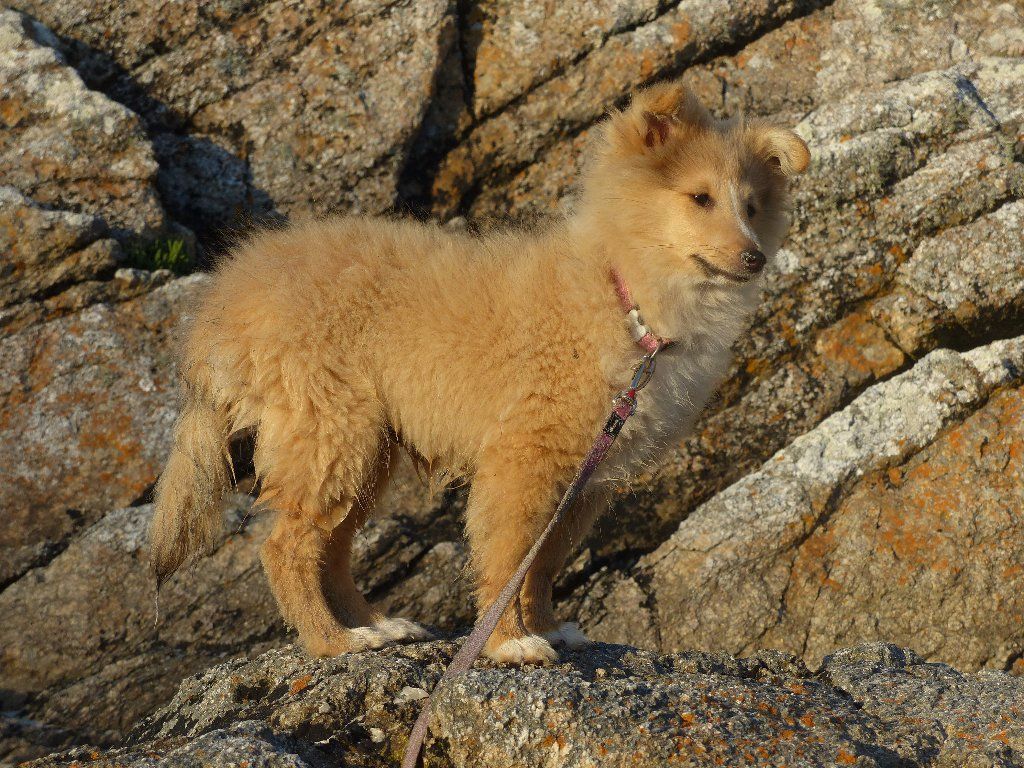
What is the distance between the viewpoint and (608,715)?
3.13 m

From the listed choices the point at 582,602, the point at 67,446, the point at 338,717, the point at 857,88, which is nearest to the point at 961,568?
the point at 582,602

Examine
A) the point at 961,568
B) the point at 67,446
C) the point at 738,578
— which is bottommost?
the point at 961,568

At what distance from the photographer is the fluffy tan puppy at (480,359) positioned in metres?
4.13

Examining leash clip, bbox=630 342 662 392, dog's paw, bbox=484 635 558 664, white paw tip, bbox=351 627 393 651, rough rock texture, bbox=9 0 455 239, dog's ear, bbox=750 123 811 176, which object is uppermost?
rough rock texture, bbox=9 0 455 239

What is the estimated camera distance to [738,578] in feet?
18.9

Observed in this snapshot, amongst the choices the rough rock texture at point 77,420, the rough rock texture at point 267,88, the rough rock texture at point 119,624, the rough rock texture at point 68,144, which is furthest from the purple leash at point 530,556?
the rough rock texture at point 68,144

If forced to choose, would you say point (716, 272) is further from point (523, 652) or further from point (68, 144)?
point (68, 144)

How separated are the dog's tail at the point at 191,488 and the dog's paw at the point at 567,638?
163 centimetres

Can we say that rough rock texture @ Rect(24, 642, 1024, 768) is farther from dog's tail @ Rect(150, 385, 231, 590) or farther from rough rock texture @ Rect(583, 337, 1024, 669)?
rough rock texture @ Rect(583, 337, 1024, 669)

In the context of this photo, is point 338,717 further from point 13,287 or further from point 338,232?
point 13,287

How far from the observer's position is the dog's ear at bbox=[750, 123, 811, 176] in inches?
174

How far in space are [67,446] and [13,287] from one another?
0.95 metres

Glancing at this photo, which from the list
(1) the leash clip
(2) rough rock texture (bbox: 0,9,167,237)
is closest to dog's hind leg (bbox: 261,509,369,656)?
(1) the leash clip

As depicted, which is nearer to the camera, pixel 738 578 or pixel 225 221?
pixel 738 578
